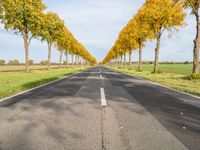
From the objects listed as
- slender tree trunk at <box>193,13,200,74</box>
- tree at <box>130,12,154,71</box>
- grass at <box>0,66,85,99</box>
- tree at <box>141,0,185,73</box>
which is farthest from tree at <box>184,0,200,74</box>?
tree at <box>130,12,154,71</box>

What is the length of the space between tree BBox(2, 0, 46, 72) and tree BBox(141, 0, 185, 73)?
1628 centimetres

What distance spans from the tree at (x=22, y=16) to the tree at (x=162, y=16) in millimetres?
16284

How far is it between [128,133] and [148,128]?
602 mm

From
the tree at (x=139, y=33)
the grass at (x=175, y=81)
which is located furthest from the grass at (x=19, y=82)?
the tree at (x=139, y=33)

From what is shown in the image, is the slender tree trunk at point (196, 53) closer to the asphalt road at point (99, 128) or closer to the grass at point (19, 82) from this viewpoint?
the grass at point (19, 82)

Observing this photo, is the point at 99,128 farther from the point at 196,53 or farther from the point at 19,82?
the point at 196,53

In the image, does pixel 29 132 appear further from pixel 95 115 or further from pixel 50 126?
pixel 95 115

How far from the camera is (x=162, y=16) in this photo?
100ft

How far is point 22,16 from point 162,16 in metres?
20.3

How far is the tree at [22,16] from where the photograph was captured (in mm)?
30344

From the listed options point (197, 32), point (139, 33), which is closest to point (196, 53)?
point (197, 32)

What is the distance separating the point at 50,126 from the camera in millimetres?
4871

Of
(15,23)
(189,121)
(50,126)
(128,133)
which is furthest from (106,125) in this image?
(15,23)

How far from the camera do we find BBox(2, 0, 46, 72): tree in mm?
30344
